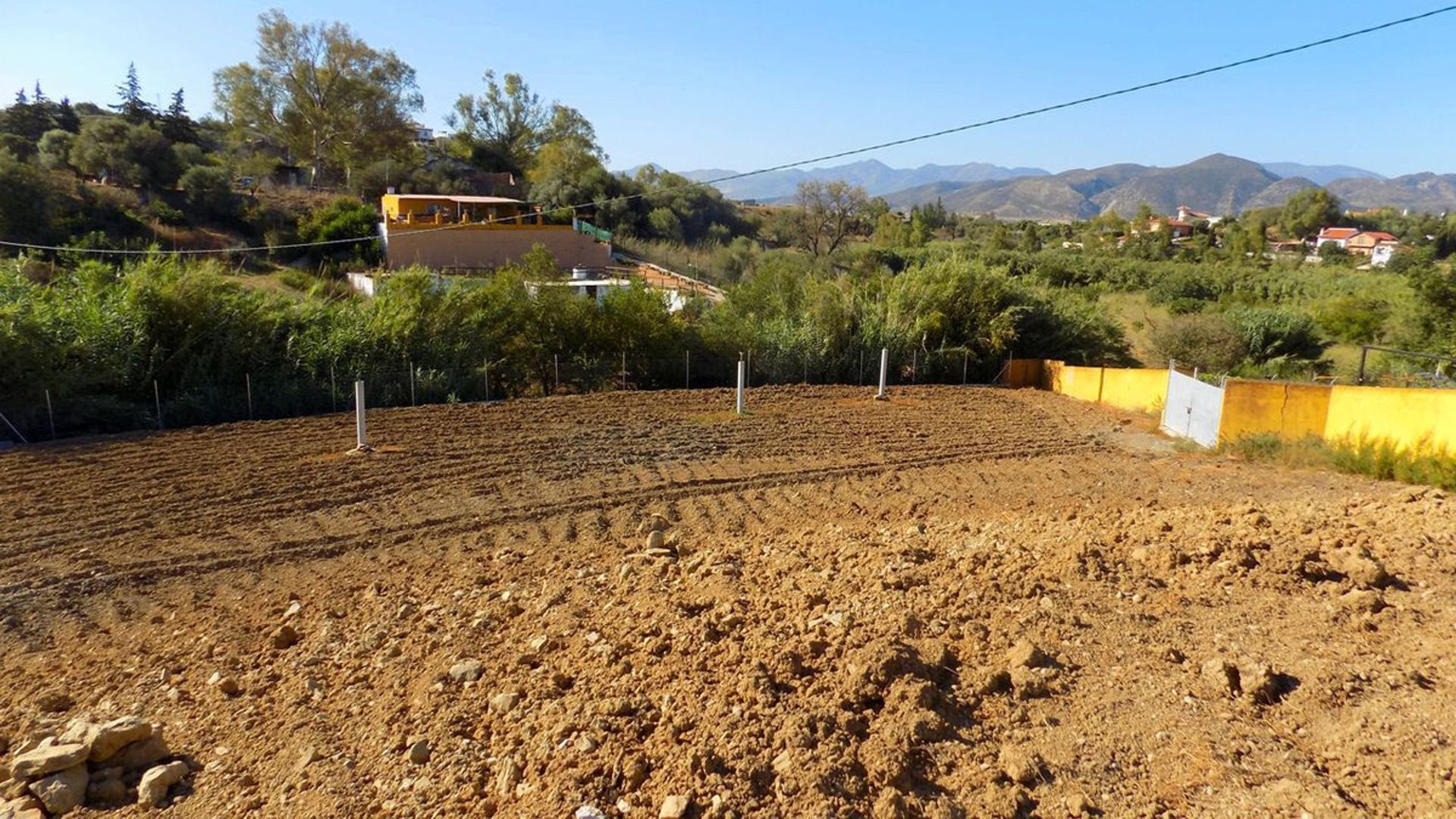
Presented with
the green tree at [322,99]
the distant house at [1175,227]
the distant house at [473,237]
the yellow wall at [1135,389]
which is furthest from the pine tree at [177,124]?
the distant house at [1175,227]

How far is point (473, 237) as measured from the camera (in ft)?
126

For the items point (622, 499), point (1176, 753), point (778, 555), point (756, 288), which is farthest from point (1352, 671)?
point (756, 288)

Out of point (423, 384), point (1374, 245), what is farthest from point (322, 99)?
point (1374, 245)

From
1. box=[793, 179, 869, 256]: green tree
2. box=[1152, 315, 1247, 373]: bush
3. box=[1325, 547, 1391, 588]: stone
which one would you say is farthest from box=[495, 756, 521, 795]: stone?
box=[793, 179, 869, 256]: green tree

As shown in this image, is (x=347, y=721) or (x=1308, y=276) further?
(x=1308, y=276)

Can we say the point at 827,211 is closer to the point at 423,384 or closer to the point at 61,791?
the point at 423,384

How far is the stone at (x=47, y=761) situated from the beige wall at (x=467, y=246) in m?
33.1

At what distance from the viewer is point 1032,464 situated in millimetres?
13328

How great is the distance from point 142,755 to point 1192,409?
16201mm

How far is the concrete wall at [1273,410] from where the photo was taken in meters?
13.8

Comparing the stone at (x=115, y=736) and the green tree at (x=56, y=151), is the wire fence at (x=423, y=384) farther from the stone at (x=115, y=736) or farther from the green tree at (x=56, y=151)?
the green tree at (x=56, y=151)

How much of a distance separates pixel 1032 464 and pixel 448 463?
8952 millimetres

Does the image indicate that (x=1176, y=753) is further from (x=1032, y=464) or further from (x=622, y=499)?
(x=1032, y=464)

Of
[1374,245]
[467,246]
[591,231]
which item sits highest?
[1374,245]
